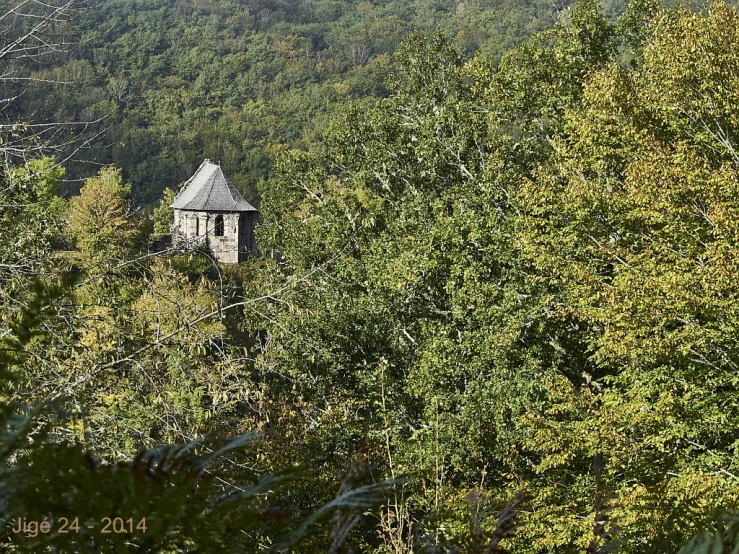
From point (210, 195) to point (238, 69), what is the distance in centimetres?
5896

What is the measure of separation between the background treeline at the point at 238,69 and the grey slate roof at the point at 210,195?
10.5 metres

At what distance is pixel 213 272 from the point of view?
34750 mm

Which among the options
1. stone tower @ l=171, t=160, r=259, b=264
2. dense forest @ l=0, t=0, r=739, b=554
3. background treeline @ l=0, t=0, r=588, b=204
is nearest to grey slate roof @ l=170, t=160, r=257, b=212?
stone tower @ l=171, t=160, r=259, b=264

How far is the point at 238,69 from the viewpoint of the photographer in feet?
313

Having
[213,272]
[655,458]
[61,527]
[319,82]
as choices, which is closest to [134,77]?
[319,82]

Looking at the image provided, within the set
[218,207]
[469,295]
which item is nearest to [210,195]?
[218,207]

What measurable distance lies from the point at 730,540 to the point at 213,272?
34.4 metres

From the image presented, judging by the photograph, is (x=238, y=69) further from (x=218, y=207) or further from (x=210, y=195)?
(x=218, y=207)

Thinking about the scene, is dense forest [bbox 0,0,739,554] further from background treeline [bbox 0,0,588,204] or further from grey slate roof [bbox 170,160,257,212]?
background treeline [bbox 0,0,588,204]

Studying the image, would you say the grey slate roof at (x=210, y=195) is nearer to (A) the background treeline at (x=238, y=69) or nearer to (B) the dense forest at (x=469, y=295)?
(A) the background treeline at (x=238, y=69)

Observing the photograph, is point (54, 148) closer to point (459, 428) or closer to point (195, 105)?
point (459, 428)

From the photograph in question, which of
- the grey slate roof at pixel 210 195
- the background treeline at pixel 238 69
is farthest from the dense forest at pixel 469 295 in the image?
the background treeline at pixel 238 69

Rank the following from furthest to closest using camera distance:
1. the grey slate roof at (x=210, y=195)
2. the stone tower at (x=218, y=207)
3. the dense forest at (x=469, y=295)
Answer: the grey slate roof at (x=210, y=195) < the stone tower at (x=218, y=207) < the dense forest at (x=469, y=295)

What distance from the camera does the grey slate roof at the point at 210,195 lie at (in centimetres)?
4016
